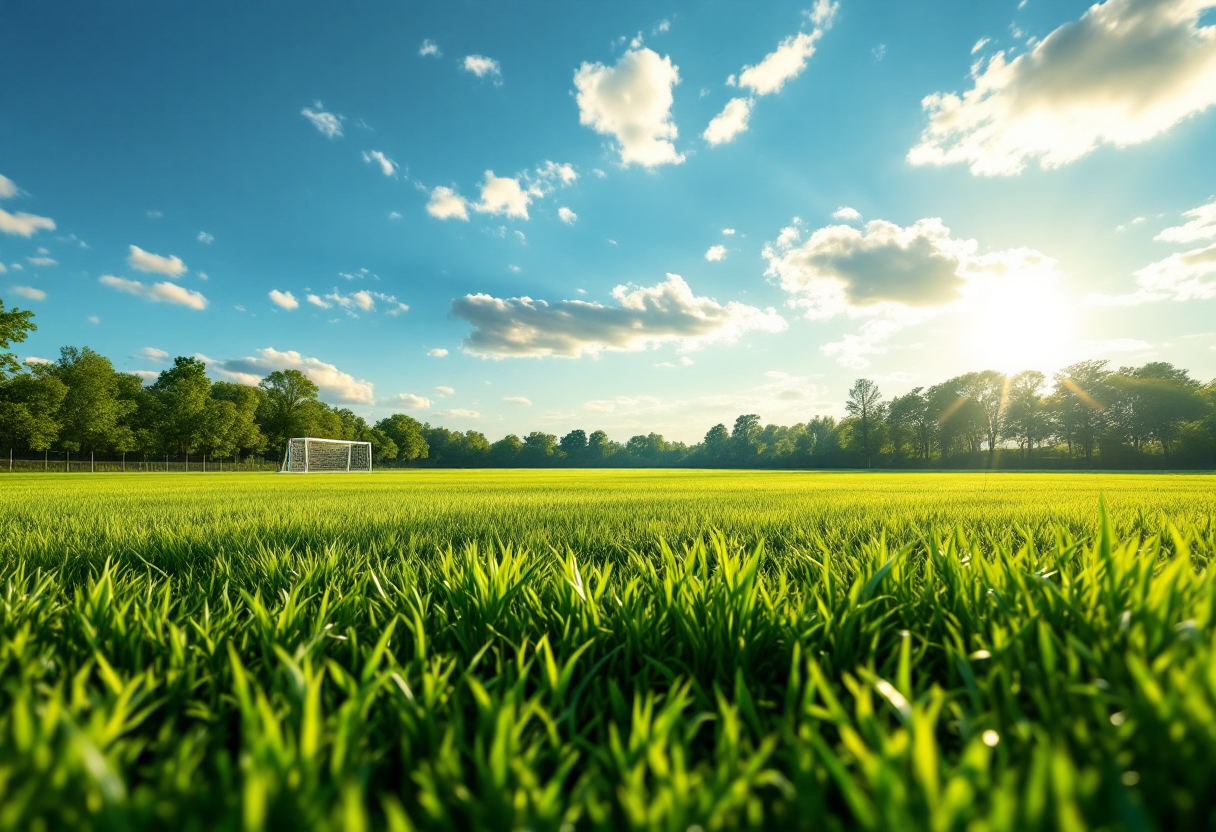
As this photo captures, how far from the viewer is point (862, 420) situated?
74875mm

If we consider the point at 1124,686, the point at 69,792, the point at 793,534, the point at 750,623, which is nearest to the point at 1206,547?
the point at 793,534

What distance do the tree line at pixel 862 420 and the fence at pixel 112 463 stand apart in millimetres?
1447

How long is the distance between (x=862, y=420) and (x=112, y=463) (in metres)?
94.6

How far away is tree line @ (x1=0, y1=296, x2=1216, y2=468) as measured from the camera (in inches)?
1997

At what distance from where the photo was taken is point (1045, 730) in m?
1.03

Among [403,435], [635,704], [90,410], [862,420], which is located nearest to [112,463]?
[90,410]

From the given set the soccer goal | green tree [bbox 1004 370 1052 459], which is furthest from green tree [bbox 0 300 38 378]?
green tree [bbox 1004 370 1052 459]

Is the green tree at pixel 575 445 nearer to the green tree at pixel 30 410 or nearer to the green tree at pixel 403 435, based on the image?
the green tree at pixel 403 435

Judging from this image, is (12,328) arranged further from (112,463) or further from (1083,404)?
(1083,404)

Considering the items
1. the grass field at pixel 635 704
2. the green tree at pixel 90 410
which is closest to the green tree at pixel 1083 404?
the grass field at pixel 635 704

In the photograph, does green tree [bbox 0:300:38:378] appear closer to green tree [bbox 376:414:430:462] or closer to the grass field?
the grass field

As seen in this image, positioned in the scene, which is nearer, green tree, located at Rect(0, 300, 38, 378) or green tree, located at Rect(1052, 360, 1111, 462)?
green tree, located at Rect(0, 300, 38, 378)

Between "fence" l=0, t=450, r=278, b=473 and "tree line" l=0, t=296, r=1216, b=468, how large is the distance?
145 cm

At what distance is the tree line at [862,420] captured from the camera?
50.7 m
